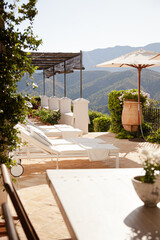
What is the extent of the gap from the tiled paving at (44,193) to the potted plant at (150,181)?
56.1 inches

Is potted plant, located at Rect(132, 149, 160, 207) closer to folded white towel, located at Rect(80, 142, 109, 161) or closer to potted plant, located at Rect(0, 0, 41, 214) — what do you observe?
potted plant, located at Rect(0, 0, 41, 214)

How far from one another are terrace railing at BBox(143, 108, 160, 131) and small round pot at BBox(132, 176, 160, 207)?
8689mm

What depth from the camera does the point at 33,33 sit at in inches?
139

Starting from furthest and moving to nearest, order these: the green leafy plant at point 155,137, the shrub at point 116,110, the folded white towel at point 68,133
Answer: the shrub at point 116,110, the green leafy plant at point 155,137, the folded white towel at point 68,133

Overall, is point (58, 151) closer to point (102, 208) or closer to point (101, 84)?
point (102, 208)

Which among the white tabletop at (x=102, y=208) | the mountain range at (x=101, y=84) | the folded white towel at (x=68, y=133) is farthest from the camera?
the mountain range at (x=101, y=84)

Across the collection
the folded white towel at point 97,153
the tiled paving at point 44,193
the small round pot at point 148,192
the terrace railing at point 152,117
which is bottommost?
the tiled paving at point 44,193

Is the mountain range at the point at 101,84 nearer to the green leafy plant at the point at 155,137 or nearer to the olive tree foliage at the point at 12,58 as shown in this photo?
the green leafy plant at the point at 155,137

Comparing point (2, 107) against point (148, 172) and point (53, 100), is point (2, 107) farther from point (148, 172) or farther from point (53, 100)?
point (53, 100)

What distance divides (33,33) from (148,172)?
232 cm

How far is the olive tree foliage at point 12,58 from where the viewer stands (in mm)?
3357

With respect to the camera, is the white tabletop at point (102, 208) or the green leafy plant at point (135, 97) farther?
the green leafy plant at point (135, 97)

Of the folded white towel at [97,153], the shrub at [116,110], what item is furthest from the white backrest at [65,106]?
the folded white towel at [97,153]

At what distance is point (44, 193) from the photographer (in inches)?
174
